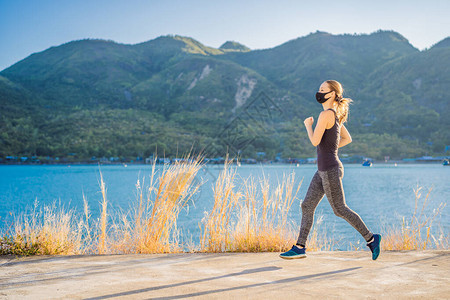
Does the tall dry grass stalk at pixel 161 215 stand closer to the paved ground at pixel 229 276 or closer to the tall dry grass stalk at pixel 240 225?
the tall dry grass stalk at pixel 240 225

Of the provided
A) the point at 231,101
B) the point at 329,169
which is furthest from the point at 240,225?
the point at 231,101

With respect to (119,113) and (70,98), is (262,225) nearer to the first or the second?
(119,113)

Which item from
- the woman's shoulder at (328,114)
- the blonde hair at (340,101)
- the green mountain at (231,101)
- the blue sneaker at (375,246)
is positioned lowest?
the blue sneaker at (375,246)

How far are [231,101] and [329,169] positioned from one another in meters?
100

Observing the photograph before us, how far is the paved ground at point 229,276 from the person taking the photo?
2408 millimetres

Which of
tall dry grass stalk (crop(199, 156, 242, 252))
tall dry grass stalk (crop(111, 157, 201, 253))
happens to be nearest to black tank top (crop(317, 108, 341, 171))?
tall dry grass stalk (crop(199, 156, 242, 252))

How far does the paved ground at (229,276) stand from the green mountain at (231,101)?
237ft

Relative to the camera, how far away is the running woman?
10.8ft

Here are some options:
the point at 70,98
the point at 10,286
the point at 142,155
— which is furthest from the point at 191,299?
the point at 70,98

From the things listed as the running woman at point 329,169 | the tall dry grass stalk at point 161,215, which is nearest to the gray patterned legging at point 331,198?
the running woman at point 329,169

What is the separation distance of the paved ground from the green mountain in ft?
237

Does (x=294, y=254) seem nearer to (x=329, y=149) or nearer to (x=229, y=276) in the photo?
(x=229, y=276)

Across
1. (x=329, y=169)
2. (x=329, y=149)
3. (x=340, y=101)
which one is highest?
(x=340, y=101)

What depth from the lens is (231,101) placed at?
102500 mm
